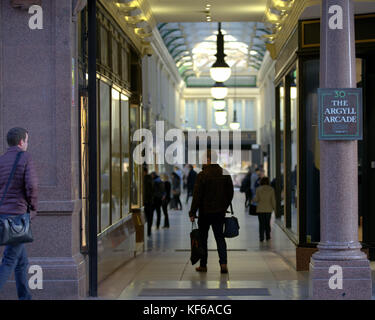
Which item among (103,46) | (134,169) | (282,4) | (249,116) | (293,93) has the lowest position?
(134,169)

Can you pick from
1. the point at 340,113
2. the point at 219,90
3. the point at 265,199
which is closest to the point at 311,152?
the point at 340,113

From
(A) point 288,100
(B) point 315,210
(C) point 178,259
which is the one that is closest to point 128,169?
(C) point 178,259

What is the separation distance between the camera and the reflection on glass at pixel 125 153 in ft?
45.7

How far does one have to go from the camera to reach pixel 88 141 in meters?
8.85

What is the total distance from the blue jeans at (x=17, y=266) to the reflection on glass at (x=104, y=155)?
349cm

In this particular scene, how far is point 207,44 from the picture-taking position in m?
42.0

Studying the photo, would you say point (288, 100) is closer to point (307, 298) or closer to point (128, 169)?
point (128, 169)

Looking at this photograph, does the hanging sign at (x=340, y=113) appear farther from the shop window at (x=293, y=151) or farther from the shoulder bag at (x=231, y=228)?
the shop window at (x=293, y=151)

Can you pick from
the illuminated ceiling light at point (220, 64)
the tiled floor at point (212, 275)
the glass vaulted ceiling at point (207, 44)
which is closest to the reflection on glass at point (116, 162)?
the tiled floor at point (212, 275)

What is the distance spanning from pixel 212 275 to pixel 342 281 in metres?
2.88

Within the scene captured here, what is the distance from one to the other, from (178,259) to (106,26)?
164 inches

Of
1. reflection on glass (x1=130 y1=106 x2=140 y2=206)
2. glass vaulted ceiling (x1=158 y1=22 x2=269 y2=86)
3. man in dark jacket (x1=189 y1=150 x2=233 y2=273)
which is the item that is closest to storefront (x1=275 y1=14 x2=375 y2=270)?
man in dark jacket (x1=189 y1=150 x2=233 y2=273)

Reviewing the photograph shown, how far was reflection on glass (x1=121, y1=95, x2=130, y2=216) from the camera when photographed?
13922 mm

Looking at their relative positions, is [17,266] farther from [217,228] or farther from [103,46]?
[103,46]
